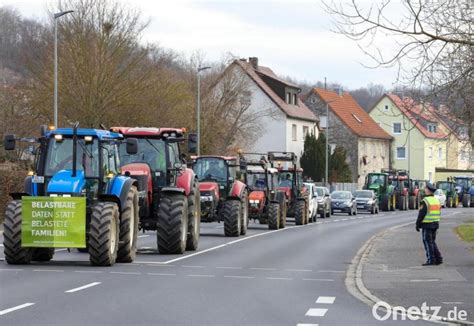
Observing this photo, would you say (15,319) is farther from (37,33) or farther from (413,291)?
(37,33)

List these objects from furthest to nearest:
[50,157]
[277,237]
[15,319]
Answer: [277,237]
[50,157]
[15,319]

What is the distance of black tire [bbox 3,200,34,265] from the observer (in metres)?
19.7

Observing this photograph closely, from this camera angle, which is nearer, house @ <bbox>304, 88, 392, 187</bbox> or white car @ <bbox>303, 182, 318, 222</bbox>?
white car @ <bbox>303, 182, 318, 222</bbox>

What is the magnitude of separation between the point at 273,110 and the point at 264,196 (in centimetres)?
5046

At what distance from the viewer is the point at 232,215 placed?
31750 millimetres

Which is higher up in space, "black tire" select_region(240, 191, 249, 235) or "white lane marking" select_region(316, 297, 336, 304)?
"black tire" select_region(240, 191, 249, 235)

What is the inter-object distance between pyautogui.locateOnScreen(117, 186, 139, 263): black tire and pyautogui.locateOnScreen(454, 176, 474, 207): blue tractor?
243 feet

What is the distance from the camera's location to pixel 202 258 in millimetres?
23234

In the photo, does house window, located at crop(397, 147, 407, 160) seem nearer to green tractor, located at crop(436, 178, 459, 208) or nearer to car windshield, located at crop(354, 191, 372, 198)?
green tractor, located at crop(436, 178, 459, 208)

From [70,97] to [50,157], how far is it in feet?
105

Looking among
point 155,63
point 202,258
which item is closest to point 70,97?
point 155,63

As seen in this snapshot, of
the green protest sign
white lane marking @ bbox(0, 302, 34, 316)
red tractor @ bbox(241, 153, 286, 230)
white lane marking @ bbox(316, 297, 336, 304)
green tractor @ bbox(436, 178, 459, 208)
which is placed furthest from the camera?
green tractor @ bbox(436, 178, 459, 208)

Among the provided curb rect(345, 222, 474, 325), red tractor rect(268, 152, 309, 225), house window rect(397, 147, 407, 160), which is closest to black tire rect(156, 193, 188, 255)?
curb rect(345, 222, 474, 325)

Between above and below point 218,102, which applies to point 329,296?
below
